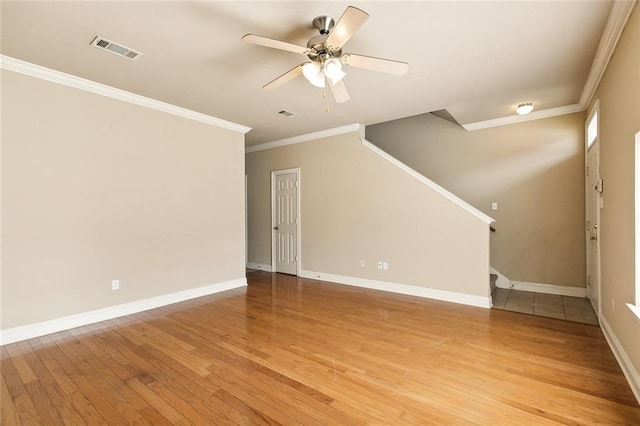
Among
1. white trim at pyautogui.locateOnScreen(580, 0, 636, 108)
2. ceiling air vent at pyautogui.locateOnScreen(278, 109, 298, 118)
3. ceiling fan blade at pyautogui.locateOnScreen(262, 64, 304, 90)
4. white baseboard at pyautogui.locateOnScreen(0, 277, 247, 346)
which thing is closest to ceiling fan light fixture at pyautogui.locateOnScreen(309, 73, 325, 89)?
ceiling fan blade at pyautogui.locateOnScreen(262, 64, 304, 90)

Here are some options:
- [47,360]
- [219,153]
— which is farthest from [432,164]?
[47,360]

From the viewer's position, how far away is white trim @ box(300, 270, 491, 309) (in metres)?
4.05

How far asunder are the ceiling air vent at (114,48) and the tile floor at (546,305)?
4943 mm

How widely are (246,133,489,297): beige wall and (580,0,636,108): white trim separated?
6.30ft

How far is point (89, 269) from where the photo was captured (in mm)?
3434

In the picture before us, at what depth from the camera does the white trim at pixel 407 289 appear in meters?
4.05

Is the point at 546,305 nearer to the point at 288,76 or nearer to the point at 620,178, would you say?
the point at 620,178

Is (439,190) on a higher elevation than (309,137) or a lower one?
lower

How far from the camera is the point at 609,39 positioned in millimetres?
2479

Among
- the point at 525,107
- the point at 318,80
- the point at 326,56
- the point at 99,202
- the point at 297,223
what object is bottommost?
the point at 297,223

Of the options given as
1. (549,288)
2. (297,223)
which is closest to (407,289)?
(549,288)

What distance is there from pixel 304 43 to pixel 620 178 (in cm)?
279

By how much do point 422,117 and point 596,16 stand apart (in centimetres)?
348

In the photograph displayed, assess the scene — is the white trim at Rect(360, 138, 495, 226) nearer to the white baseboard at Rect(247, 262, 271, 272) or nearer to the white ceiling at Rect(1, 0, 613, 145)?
the white ceiling at Rect(1, 0, 613, 145)
